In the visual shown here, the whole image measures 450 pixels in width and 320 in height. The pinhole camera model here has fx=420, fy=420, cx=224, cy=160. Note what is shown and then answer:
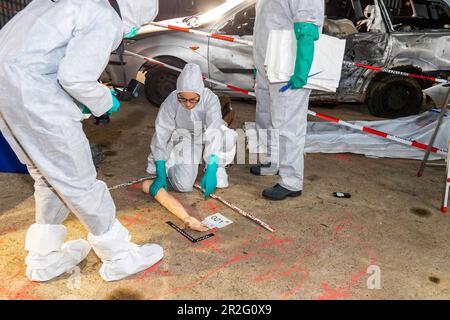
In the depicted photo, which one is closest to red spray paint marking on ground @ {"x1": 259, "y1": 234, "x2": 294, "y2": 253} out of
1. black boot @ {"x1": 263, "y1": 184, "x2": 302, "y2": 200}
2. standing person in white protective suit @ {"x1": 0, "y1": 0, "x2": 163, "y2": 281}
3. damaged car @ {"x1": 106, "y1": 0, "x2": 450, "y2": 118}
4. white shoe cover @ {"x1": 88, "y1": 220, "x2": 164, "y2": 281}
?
black boot @ {"x1": 263, "y1": 184, "x2": 302, "y2": 200}

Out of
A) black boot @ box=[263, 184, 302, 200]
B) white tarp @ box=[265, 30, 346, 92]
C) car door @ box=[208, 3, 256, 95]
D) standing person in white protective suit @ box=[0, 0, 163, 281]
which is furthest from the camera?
car door @ box=[208, 3, 256, 95]

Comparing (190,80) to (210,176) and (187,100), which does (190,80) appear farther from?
(210,176)

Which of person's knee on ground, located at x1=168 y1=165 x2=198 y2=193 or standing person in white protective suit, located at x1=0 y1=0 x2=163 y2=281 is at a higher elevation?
standing person in white protective suit, located at x1=0 y1=0 x2=163 y2=281

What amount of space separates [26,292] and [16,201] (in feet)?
4.03

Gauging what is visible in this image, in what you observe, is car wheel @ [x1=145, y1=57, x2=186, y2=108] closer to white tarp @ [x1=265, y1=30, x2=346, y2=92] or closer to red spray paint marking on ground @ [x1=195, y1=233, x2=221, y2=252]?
white tarp @ [x1=265, y1=30, x2=346, y2=92]

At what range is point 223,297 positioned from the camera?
241 cm

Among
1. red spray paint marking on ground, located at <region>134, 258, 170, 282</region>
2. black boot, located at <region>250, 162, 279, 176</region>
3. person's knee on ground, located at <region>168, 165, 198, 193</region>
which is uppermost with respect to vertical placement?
person's knee on ground, located at <region>168, 165, 198, 193</region>

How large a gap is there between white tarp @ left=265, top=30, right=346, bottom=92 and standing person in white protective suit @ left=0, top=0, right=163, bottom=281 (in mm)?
1321

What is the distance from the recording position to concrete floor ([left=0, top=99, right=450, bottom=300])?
2479 mm

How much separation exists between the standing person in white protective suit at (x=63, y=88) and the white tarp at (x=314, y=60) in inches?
52.0

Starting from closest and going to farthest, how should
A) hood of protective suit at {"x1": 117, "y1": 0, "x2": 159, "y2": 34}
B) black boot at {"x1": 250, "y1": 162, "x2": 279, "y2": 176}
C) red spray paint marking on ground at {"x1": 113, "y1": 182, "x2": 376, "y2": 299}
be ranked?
1. hood of protective suit at {"x1": 117, "y1": 0, "x2": 159, "y2": 34}
2. red spray paint marking on ground at {"x1": 113, "y1": 182, "x2": 376, "y2": 299}
3. black boot at {"x1": 250, "y1": 162, "x2": 279, "y2": 176}

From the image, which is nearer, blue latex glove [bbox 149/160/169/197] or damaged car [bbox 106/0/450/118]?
blue latex glove [bbox 149/160/169/197]
